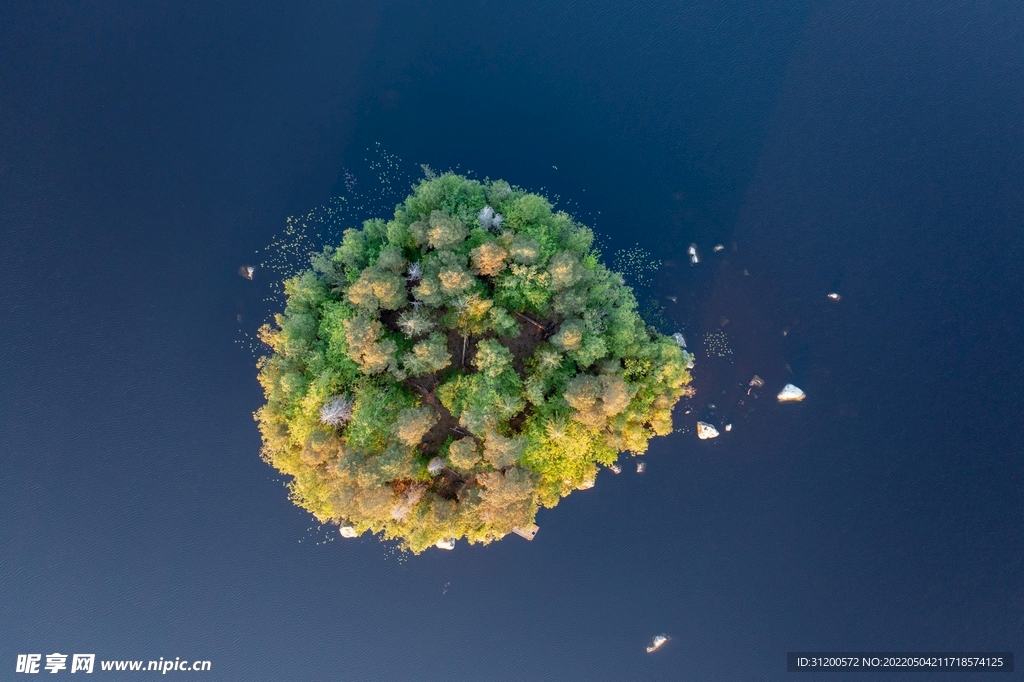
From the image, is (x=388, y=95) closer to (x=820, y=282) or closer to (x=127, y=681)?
(x=820, y=282)

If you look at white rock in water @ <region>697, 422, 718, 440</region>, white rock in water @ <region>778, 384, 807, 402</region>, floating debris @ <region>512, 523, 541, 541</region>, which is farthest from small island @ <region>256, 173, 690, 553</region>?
white rock in water @ <region>778, 384, 807, 402</region>

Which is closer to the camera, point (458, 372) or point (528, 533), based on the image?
point (458, 372)

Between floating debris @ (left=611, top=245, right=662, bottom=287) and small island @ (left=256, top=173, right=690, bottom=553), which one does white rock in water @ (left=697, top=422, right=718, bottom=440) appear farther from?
floating debris @ (left=611, top=245, right=662, bottom=287)

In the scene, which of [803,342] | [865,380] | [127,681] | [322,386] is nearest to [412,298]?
[322,386]

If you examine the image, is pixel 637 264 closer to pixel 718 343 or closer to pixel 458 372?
pixel 718 343

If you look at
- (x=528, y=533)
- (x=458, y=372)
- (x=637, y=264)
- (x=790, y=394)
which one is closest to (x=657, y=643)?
(x=528, y=533)

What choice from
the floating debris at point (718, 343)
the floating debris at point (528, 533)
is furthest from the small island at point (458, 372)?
the floating debris at point (718, 343)
